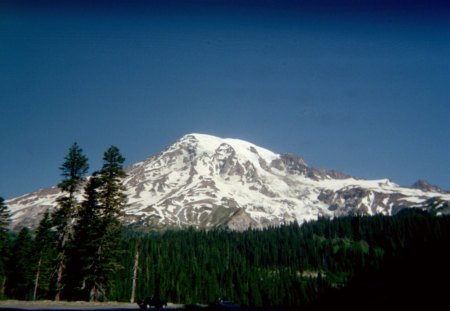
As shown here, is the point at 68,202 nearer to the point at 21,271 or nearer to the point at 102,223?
the point at 102,223

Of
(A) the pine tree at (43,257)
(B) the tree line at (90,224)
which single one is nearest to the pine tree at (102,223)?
(B) the tree line at (90,224)

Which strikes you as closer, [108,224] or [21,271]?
[108,224]

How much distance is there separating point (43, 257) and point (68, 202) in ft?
120

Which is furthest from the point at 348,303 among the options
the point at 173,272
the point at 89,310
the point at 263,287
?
the point at 263,287

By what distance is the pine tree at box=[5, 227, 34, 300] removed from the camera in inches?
3447

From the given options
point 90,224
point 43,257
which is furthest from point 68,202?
point 43,257

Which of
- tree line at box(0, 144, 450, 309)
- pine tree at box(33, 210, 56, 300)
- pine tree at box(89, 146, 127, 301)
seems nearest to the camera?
tree line at box(0, 144, 450, 309)

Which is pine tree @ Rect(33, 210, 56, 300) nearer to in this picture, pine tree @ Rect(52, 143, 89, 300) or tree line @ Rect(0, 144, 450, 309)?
tree line @ Rect(0, 144, 450, 309)

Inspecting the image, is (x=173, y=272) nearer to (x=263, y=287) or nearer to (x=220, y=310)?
(x=263, y=287)

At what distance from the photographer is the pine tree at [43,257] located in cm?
8062

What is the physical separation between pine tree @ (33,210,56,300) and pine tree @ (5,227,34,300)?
199 cm

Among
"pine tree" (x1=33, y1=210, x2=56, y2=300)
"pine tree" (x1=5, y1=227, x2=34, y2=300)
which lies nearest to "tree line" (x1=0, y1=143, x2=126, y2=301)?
"pine tree" (x1=33, y1=210, x2=56, y2=300)

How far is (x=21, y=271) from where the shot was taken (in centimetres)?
8888

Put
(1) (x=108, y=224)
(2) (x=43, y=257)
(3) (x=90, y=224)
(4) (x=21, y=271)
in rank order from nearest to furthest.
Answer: (1) (x=108, y=224), (3) (x=90, y=224), (2) (x=43, y=257), (4) (x=21, y=271)
